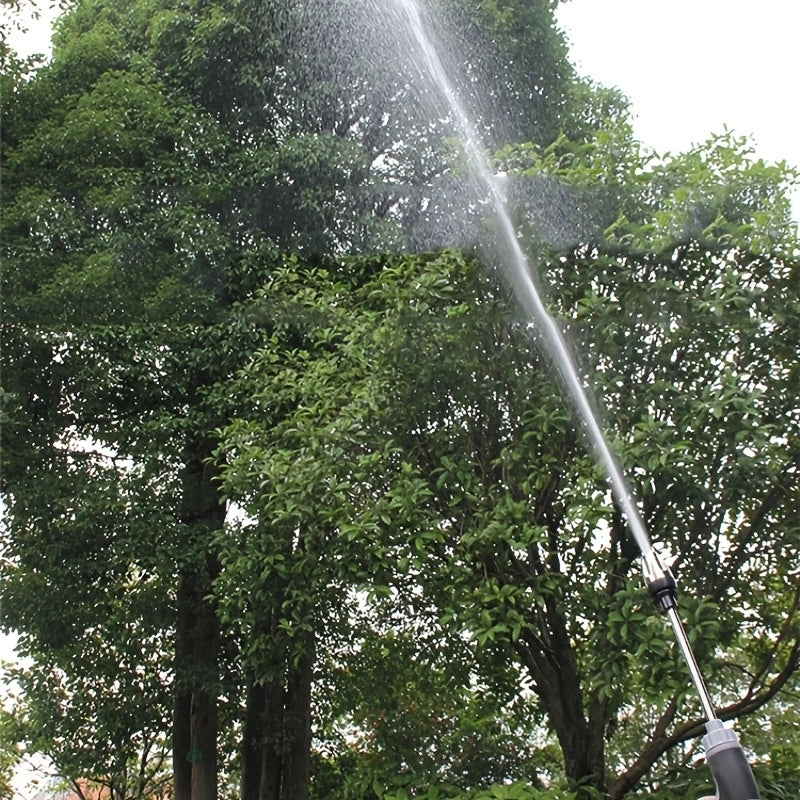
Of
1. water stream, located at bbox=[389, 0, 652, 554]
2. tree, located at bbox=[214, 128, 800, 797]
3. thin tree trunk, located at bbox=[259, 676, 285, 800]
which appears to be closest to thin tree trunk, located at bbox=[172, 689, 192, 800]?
thin tree trunk, located at bbox=[259, 676, 285, 800]

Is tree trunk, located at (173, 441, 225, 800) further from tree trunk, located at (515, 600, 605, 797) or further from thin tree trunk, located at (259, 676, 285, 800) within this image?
tree trunk, located at (515, 600, 605, 797)

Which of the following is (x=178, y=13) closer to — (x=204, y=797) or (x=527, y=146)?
(x=527, y=146)

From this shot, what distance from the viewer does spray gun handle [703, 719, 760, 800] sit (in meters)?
2.64

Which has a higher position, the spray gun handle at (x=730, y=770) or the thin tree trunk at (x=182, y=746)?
the thin tree trunk at (x=182, y=746)

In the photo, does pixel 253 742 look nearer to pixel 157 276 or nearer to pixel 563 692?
pixel 563 692

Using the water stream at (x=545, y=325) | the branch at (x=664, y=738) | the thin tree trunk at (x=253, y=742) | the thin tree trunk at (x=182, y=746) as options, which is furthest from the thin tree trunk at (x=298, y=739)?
the water stream at (x=545, y=325)

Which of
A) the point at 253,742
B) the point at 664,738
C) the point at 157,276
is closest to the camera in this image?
the point at 664,738

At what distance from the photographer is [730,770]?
105 inches

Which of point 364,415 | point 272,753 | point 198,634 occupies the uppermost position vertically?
point 198,634

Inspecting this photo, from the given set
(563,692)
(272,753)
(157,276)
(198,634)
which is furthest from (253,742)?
(157,276)

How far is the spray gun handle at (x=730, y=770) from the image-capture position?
2643mm

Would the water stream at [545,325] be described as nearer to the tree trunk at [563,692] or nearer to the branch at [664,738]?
the tree trunk at [563,692]

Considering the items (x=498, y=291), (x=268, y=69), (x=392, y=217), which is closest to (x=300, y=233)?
(x=392, y=217)

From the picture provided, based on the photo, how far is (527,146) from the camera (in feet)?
17.5
